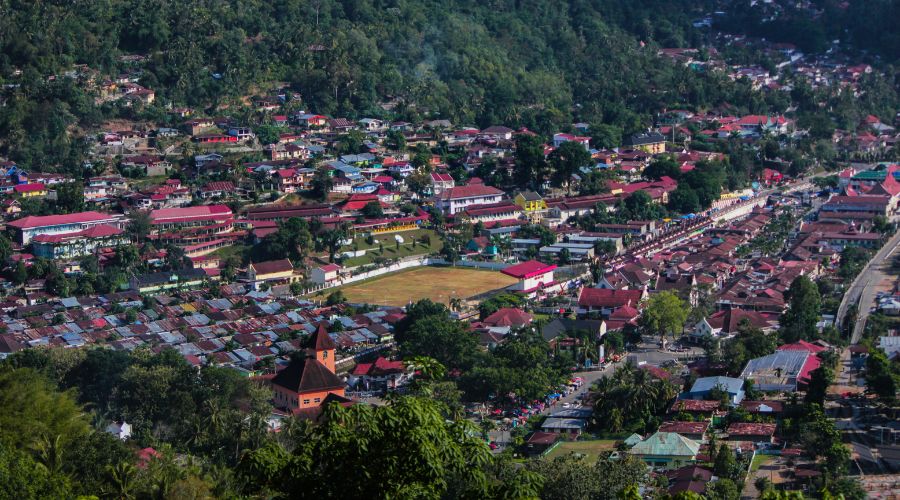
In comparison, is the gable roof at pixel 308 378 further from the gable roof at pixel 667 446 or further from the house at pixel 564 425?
the gable roof at pixel 667 446

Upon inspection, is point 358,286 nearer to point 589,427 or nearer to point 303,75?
point 589,427

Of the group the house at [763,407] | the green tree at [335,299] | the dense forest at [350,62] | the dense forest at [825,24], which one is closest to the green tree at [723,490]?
the house at [763,407]

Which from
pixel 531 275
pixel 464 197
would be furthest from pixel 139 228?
pixel 531 275

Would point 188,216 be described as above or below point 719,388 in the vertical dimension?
above

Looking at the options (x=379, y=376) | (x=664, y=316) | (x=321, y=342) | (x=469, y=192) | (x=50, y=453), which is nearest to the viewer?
(x=50, y=453)

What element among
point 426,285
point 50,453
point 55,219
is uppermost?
point 50,453

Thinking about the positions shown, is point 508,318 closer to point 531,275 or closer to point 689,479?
point 531,275
